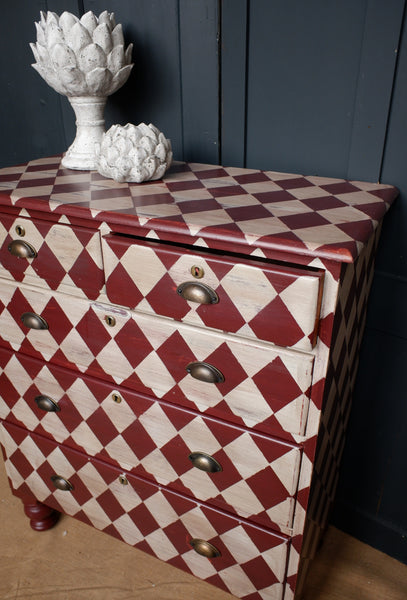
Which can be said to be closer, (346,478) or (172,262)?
(172,262)

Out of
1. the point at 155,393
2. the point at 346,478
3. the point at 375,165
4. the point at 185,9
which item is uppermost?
the point at 185,9

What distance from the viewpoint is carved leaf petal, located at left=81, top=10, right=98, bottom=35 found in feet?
4.36

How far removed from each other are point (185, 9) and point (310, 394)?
121cm

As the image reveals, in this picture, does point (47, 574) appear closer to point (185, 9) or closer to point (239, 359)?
point (239, 359)

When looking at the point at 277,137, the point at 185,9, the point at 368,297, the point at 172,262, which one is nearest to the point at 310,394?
the point at 172,262

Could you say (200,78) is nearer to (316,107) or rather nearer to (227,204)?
(316,107)

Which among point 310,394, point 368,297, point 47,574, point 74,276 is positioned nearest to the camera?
point 310,394

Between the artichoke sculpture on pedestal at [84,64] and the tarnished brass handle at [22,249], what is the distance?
1.01ft

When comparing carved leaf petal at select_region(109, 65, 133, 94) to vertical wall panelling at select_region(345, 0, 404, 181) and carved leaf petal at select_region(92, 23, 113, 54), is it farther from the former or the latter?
vertical wall panelling at select_region(345, 0, 404, 181)

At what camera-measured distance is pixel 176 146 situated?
5.45ft

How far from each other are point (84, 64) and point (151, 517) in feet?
4.43

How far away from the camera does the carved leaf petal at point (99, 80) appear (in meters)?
1.37

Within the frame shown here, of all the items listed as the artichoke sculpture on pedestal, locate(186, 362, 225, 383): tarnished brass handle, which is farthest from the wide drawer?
the artichoke sculpture on pedestal

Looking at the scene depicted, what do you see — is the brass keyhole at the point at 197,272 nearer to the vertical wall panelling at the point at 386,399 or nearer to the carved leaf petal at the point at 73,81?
the vertical wall panelling at the point at 386,399
